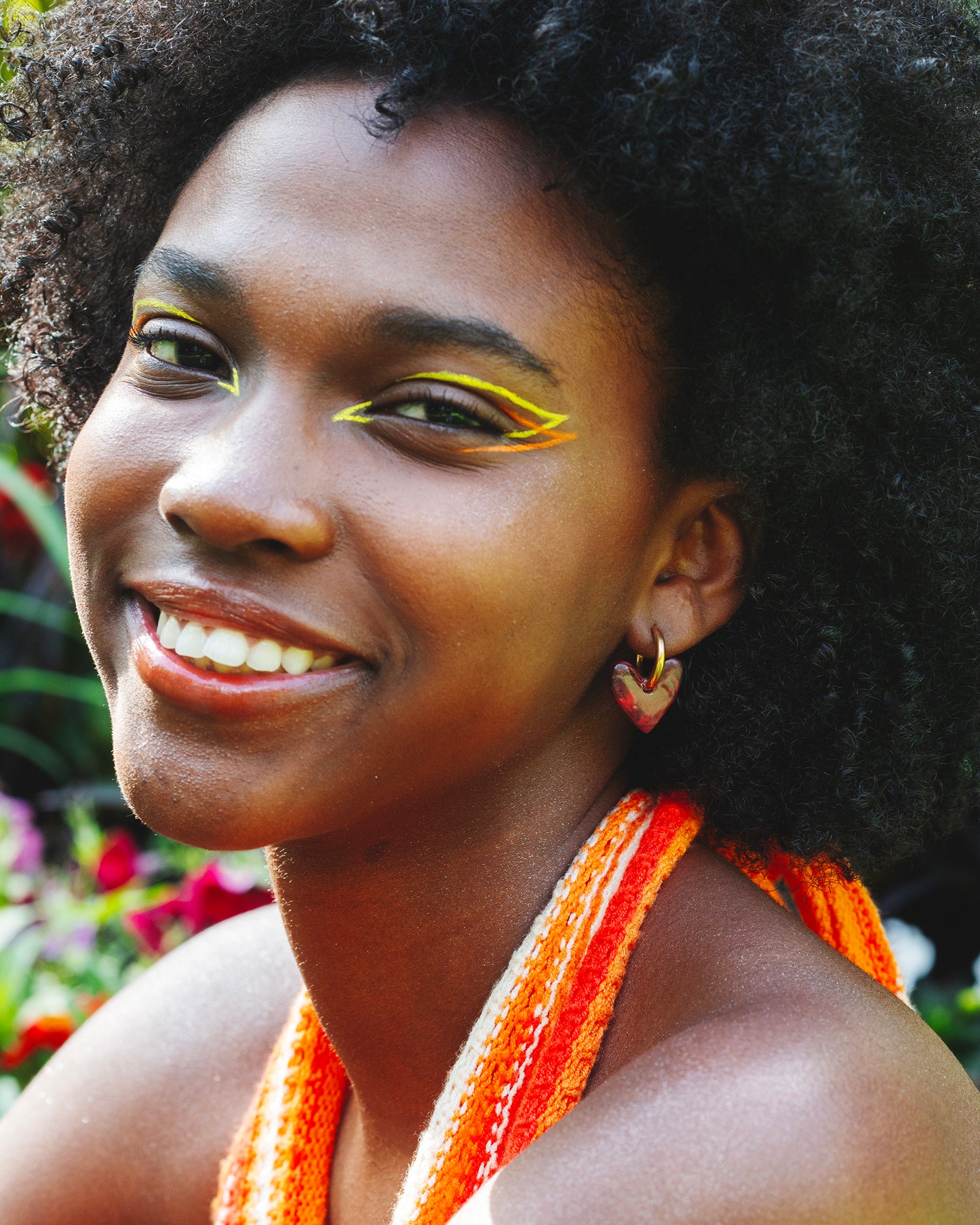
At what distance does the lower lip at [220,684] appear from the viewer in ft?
5.48

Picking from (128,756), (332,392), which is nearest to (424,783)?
(128,756)

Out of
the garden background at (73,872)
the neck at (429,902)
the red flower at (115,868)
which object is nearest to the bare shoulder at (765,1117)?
the neck at (429,902)

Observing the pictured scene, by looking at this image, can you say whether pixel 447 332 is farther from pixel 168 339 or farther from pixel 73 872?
pixel 73 872

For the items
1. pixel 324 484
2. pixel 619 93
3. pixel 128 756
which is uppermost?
pixel 619 93

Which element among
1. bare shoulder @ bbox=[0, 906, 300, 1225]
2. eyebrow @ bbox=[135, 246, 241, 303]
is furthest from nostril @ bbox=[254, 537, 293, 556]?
bare shoulder @ bbox=[0, 906, 300, 1225]

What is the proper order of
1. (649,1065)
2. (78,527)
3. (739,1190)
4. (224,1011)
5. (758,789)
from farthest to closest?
1. (224,1011)
2. (758,789)
3. (78,527)
4. (649,1065)
5. (739,1190)

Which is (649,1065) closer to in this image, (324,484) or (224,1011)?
(324,484)

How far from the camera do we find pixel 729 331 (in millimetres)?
1841

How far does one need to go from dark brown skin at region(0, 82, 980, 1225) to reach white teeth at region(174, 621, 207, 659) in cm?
6

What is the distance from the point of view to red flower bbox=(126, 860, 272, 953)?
3096 mm

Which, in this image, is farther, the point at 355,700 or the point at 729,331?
the point at 729,331

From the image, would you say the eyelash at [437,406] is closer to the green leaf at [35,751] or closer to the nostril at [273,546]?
the nostril at [273,546]

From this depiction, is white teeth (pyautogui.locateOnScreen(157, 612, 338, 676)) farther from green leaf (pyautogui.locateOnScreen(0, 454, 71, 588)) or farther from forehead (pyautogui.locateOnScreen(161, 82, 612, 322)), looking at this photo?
green leaf (pyautogui.locateOnScreen(0, 454, 71, 588))

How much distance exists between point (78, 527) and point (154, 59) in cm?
86
